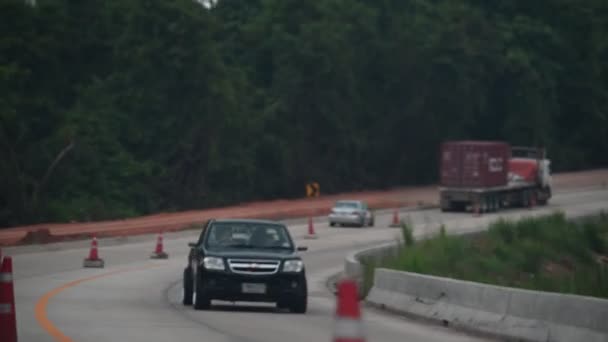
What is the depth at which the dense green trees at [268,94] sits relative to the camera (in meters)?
63.8

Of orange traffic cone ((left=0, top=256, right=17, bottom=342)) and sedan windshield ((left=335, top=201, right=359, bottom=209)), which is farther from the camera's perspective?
sedan windshield ((left=335, top=201, right=359, bottom=209))

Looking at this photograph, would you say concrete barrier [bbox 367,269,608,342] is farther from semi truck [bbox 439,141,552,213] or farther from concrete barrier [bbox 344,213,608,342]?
semi truck [bbox 439,141,552,213]

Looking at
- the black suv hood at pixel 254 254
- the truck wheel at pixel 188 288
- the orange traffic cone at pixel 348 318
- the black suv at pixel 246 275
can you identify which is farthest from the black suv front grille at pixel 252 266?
the orange traffic cone at pixel 348 318

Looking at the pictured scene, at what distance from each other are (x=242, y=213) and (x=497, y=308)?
45401 millimetres

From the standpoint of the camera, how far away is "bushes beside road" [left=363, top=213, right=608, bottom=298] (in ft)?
67.9

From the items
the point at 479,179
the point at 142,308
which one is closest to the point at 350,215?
the point at 479,179

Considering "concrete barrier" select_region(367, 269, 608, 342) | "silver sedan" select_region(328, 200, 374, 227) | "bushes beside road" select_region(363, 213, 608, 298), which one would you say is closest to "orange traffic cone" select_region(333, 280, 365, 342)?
"concrete barrier" select_region(367, 269, 608, 342)

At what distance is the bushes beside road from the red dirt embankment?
1562 centimetres

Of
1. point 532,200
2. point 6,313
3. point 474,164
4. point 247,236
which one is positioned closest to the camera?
point 6,313

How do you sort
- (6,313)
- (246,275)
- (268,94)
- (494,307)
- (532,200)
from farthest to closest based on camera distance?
(268,94) < (532,200) < (246,275) < (494,307) < (6,313)

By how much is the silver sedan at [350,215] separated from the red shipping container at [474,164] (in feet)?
26.6

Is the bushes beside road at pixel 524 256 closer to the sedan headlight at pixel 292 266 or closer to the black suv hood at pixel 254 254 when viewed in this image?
the sedan headlight at pixel 292 266

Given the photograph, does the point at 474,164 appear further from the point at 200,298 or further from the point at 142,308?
the point at 200,298

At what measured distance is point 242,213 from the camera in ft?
207
